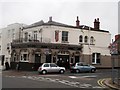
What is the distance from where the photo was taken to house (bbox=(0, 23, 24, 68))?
53.4 m

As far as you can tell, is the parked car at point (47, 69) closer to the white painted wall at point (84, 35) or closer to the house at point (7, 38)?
the white painted wall at point (84, 35)

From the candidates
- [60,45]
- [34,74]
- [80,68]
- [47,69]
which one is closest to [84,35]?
[60,45]

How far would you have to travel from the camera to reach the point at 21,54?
46.4 meters

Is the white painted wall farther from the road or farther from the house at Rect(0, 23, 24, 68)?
the road

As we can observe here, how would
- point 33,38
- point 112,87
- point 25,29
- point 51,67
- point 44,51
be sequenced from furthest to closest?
point 25,29
point 33,38
point 44,51
point 51,67
point 112,87

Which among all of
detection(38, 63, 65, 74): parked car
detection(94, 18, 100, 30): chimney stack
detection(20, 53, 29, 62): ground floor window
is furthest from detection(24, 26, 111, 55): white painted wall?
detection(38, 63, 65, 74): parked car

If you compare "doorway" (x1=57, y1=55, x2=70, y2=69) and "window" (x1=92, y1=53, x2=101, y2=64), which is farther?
"window" (x1=92, y1=53, x2=101, y2=64)

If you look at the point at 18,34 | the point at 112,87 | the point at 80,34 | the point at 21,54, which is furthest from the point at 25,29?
the point at 112,87

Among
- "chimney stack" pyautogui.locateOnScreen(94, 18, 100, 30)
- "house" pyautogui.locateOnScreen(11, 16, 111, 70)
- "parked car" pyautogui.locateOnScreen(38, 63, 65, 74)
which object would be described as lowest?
"parked car" pyautogui.locateOnScreen(38, 63, 65, 74)

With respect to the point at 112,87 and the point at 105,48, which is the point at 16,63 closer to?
the point at 105,48

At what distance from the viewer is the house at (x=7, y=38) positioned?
5338 centimetres

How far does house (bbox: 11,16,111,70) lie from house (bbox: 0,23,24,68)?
216 cm

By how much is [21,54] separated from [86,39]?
1238 cm

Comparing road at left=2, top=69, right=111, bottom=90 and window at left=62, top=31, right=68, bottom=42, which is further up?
window at left=62, top=31, right=68, bottom=42
